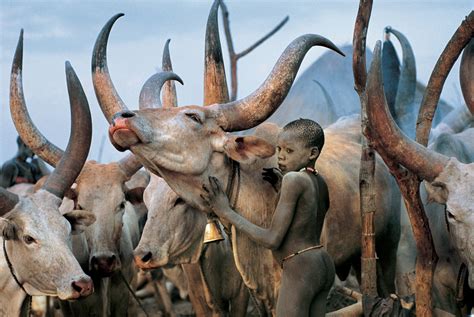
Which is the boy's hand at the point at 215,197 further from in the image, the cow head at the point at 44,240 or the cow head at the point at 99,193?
the cow head at the point at 99,193

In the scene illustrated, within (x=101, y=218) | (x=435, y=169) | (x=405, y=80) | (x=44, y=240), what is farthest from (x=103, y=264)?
(x=405, y=80)

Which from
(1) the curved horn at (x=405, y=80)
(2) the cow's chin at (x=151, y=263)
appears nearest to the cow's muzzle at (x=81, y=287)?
(2) the cow's chin at (x=151, y=263)

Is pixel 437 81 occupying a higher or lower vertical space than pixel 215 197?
higher

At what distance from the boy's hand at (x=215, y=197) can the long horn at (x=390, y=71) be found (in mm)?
3284

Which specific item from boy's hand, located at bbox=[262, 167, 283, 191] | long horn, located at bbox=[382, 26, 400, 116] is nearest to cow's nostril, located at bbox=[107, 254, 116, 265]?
boy's hand, located at bbox=[262, 167, 283, 191]

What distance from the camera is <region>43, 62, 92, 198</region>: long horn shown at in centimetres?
700

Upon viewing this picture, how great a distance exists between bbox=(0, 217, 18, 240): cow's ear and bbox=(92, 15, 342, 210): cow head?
1.03m

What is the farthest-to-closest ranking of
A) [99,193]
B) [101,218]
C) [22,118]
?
[99,193] → [101,218] → [22,118]

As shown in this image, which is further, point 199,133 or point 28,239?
point 28,239

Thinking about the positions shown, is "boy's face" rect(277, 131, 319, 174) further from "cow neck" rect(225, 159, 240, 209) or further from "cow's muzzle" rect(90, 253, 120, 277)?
"cow's muzzle" rect(90, 253, 120, 277)

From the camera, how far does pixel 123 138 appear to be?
5.68 metres

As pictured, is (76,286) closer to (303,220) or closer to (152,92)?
(152,92)

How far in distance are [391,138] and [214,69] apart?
1262 millimetres

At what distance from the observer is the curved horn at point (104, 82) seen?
6523mm
